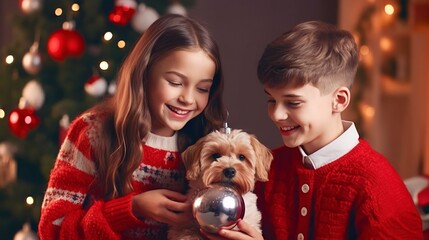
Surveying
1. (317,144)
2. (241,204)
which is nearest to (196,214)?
(241,204)

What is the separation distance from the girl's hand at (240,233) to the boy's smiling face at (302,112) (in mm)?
256

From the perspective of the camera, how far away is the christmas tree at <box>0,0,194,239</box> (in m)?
3.24

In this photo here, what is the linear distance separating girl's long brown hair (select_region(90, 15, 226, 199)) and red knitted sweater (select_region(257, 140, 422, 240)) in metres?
0.38

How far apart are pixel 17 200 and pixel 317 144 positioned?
6.61 ft

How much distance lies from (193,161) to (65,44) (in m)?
1.48

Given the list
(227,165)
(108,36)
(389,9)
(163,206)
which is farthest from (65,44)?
(389,9)

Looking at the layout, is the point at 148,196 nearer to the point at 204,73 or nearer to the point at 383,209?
the point at 204,73

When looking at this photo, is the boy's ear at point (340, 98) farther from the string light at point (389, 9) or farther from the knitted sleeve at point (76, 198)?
the string light at point (389, 9)

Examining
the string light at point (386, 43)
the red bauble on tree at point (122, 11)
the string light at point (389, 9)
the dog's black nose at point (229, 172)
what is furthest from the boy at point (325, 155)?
the string light at point (386, 43)

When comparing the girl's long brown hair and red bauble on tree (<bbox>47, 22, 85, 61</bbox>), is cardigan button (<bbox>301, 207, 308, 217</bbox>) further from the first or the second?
red bauble on tree (<bbox>47, 22, 85, 61</bbox>)

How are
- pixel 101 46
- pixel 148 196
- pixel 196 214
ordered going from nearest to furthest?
1. pixel 196 214
2. pixel 148 196
3. pixel 101 46

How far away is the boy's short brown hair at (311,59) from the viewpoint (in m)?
1.87

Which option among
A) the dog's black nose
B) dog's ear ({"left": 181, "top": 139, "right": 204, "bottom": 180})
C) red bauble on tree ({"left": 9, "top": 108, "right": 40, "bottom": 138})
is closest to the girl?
dog's ear ({"left": 181, "top": 139, "right": 204, "bottom": 180})

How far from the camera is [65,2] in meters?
3.34
